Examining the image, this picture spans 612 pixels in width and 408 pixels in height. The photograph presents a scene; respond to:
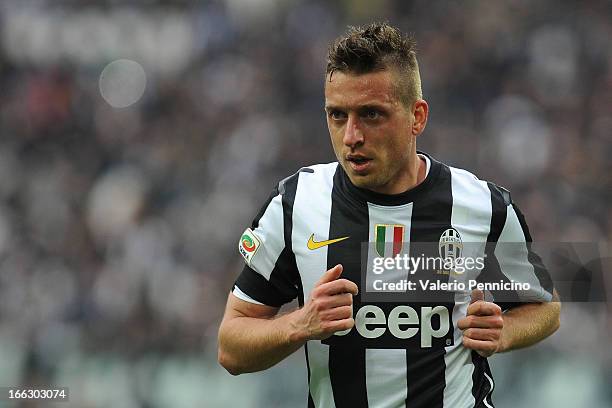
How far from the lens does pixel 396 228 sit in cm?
352

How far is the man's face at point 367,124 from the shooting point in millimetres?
3357

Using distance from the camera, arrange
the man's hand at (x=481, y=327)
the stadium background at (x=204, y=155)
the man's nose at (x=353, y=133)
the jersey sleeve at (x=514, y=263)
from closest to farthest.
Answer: the man's hand at (x=481, y=327) → the man's nose at (x=353, y=133) → the jersey sleeve at (x=514, y=263) → the stadium background at (x=204, y=155)

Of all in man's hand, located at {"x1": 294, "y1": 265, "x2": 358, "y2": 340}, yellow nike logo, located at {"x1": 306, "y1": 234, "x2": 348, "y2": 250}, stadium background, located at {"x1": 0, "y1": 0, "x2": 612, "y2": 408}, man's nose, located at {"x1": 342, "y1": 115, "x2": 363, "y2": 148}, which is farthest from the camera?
stadium background, located at {"x1": 0, "y1": 0, "x2": 612, "y2": 408}

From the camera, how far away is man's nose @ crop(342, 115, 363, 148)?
3.33 m

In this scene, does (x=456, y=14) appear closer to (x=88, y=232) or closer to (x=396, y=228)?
(x=88, y=232)

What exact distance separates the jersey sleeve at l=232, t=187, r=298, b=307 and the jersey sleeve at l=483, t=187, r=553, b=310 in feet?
2.18

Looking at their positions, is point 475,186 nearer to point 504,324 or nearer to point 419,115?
point 419,115

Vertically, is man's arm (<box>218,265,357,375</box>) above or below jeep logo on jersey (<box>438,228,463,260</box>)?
below

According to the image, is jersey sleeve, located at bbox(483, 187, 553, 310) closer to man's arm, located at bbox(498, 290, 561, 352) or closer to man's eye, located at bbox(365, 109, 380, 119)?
man's arm, located at bbox(498, 290, 561, 352)

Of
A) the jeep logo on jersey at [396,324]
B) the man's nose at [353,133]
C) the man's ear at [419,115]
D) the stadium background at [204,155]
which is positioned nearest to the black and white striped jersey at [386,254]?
the jeep logo on jersey at [396,324]

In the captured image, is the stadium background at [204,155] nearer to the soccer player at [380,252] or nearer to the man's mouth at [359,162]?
the soccer player at [380,252]

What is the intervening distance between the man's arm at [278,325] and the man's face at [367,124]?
43 centimetres

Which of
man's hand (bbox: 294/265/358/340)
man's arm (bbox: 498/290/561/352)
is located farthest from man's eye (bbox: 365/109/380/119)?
man's arm (bbox: 498/290/561/352)

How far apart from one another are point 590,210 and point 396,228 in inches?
202
